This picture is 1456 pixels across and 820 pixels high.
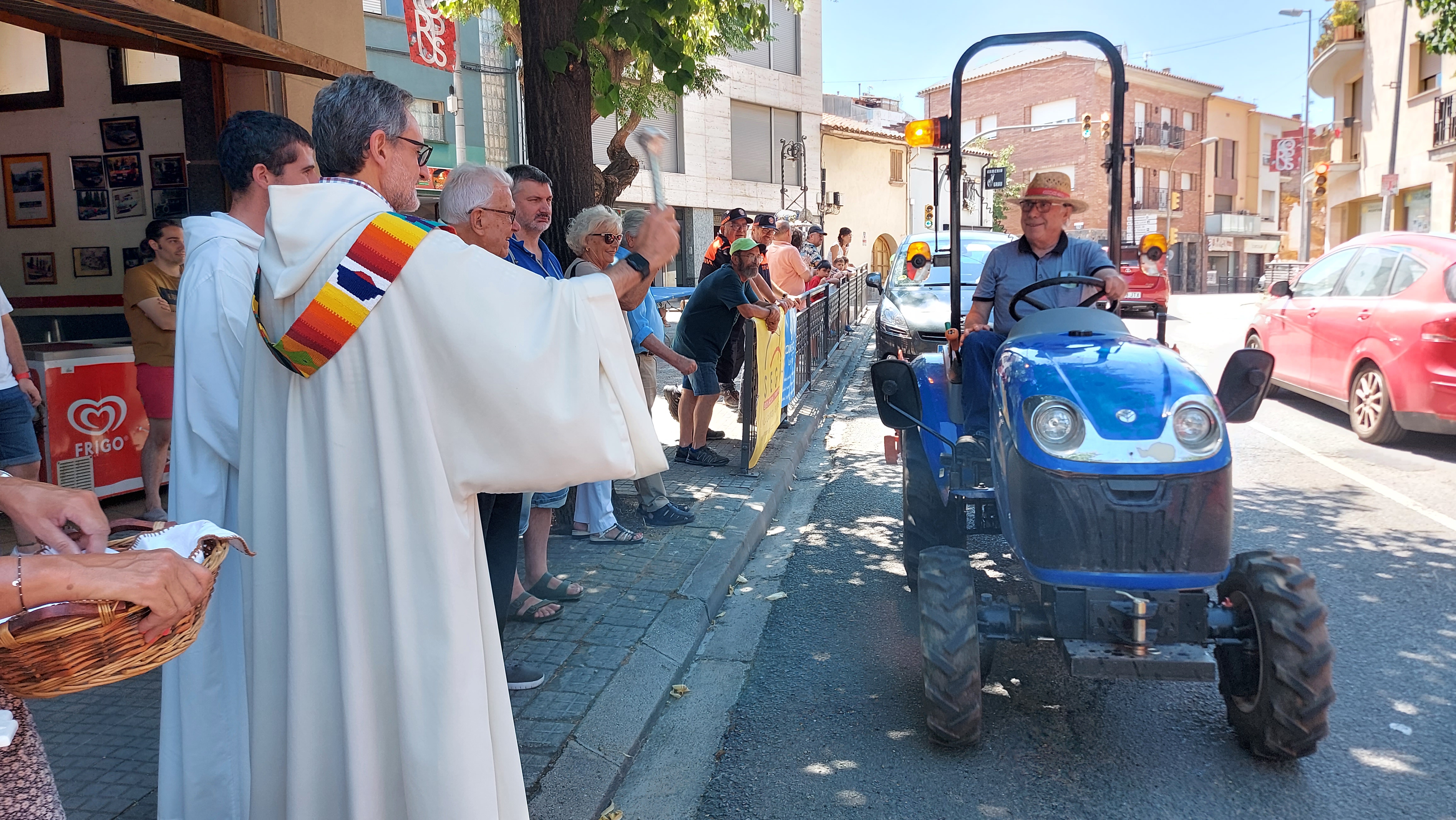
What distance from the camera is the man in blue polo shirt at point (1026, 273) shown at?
14.2 ft

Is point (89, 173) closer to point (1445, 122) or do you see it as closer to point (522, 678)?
point (522, 678)

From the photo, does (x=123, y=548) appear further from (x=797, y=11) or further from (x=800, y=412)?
(x=797, y=11)

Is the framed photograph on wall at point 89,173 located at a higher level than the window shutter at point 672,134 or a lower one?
lower

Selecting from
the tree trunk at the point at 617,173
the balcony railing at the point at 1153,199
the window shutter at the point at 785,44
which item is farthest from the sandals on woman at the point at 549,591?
the balcony railing at the point at 1153,199

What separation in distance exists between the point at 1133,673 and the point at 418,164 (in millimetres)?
2508

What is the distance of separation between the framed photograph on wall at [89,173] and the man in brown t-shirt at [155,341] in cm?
157

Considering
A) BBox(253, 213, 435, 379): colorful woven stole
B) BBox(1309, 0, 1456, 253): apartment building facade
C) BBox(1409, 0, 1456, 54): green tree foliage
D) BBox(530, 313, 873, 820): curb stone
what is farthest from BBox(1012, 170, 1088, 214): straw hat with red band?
BBox(1309, 0, 1456, 253): apartment building facade

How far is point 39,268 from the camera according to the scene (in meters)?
7.59

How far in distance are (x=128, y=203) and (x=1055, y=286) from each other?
21.4 feet

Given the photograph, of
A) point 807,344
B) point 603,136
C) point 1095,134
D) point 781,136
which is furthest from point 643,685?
point 1095,134

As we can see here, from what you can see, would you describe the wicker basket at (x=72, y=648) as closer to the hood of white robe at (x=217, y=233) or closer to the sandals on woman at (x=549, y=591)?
the hood of white robe at (x=217, y=233)

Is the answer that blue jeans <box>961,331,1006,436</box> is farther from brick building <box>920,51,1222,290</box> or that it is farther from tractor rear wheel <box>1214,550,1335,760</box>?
brick building <box>920,51,1222,290</box>

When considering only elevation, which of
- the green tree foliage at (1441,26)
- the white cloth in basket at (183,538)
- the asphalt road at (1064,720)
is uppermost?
the green tree foliage at (1441,26)

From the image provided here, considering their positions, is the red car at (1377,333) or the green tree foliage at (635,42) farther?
the red car at (1377,333)
